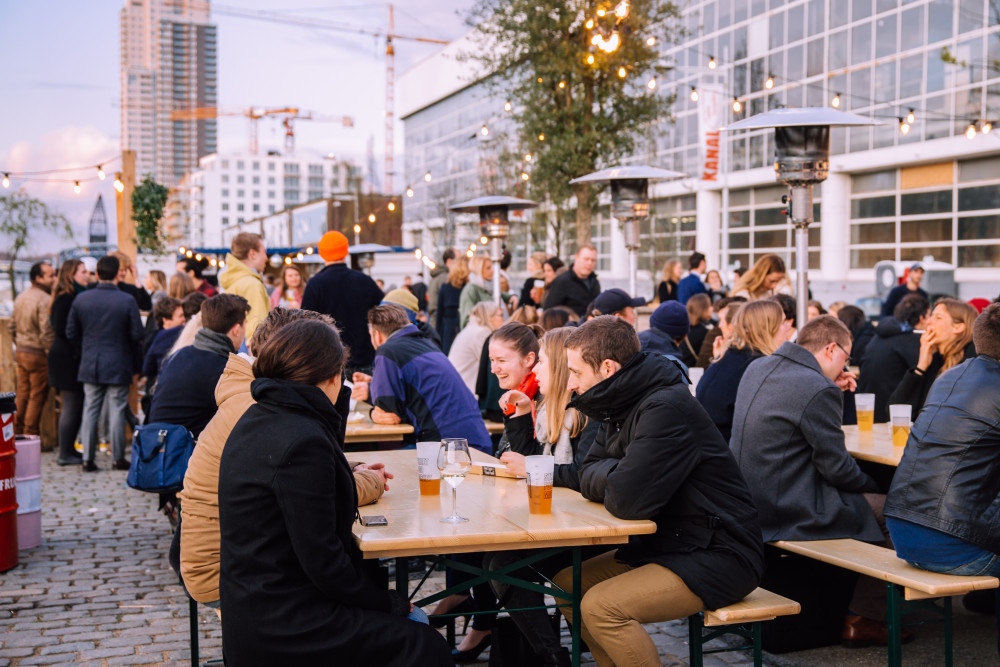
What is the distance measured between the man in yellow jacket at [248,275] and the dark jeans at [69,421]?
9.18 ft

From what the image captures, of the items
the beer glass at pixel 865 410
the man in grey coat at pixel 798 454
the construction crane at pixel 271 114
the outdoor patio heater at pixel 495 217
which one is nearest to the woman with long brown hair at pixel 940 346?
the beer glass at pixel 865 410

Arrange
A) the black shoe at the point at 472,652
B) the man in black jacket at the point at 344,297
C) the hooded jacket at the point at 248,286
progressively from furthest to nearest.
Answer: the man in black jacket at the point at 344,297 → the hooded jacket at the point at 248,286 → the black shoe at the point at 472,652

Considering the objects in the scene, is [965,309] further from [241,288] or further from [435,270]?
[435,270]

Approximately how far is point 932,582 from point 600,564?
131cm

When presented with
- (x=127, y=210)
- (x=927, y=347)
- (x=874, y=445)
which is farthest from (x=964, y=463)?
(x=127, y=210)

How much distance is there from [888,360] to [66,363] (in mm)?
7691

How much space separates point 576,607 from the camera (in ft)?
11.7

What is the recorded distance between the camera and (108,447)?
1071 centimetres

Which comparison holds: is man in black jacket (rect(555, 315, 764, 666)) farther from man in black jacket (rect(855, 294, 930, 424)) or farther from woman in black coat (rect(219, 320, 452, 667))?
man in black jacket (rect(855, 294, 930, 424))

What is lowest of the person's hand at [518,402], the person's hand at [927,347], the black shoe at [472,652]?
the black shoe at [472,652]

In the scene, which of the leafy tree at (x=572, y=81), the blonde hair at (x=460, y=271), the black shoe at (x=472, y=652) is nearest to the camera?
the black shoe at (x=472, y=652)

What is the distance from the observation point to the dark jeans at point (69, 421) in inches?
380

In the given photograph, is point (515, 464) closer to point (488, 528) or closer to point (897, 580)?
point (488, 528)

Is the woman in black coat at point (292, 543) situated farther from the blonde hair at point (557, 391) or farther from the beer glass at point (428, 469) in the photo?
the blonde hair at point (557, 391)
